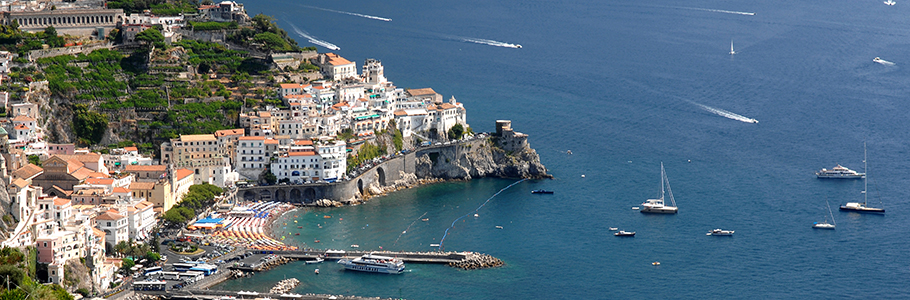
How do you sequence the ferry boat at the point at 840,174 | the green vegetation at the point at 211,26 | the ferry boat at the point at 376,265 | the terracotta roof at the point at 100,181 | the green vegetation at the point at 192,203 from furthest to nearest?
1. the green vegetation at the point at 211,26
2. the ferry boat at the point at 840,174
3. the green vegetation at the point at 192,203
4. the terracotta roof at the point at 100,181
5. the ferry boat at the point at 376,265

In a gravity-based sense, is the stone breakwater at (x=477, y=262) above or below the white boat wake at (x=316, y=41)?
below

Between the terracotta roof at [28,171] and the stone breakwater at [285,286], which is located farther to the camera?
the terracotta roof at [28,171]

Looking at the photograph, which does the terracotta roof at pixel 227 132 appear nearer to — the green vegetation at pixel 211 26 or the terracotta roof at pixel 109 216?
the green vegetation at pixel 211 26

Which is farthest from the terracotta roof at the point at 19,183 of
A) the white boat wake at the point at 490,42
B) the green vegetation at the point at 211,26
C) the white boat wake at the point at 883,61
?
the white boat wake at the point at 883,61

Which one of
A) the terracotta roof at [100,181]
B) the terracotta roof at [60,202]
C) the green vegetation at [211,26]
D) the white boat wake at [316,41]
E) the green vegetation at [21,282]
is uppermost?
the white boat wake at [316,41]

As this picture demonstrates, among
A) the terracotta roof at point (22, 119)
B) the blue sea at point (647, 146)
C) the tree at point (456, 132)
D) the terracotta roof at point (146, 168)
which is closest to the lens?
the blue sea at point (647, 146)

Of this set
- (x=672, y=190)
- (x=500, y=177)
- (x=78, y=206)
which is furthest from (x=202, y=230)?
(x=672, y=190)

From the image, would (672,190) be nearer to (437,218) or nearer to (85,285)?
(437,218)
